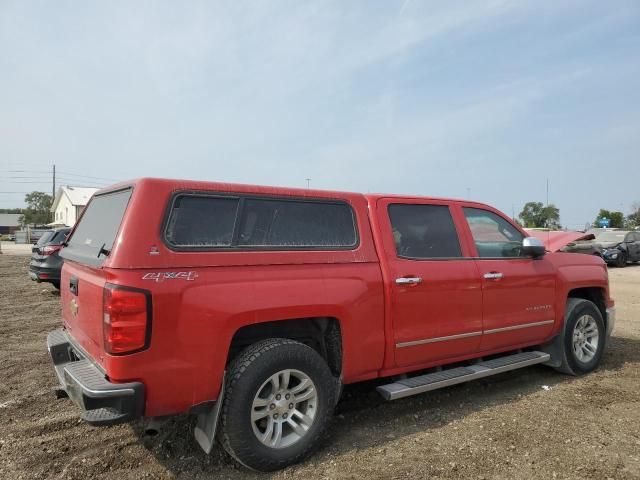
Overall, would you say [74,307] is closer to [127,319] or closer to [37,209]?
[127,319]

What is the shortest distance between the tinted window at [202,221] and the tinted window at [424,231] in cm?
146

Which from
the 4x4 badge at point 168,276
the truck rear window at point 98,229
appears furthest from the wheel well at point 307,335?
the truck rear window at point 98,229

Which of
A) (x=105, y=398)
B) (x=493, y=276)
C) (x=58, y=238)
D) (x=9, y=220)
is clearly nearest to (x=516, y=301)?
(x=493, y=276)

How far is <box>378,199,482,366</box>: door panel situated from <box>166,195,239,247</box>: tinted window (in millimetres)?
1324

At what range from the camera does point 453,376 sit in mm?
4176

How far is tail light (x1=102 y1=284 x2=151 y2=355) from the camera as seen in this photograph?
2811 mm

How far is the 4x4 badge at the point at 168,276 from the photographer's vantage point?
290cm

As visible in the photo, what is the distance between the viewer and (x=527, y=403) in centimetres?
449

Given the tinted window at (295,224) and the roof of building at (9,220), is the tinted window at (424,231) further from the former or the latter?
the roof of building at (9,220)

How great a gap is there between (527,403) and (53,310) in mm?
8556

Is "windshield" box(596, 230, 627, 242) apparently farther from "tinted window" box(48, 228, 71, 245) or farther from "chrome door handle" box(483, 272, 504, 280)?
"tinted window" box(48, 228, 71, 245)

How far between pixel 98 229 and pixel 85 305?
65 centimetres

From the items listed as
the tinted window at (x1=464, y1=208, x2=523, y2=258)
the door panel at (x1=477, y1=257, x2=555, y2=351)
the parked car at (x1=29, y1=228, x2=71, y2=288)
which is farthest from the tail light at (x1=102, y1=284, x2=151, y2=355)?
the parked car at (x1=29, y1=228, x2=71, y2=288)

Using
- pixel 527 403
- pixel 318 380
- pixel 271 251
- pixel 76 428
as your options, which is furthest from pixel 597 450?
pixel 76 428
